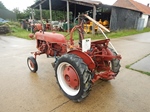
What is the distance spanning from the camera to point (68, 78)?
2.31 m

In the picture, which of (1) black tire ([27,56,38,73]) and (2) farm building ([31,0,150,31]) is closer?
(1) black tire ([27,56,38,73])

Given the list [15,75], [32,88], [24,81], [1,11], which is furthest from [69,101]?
[1,11]

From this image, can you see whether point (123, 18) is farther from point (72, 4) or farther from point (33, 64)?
point (33, 64)

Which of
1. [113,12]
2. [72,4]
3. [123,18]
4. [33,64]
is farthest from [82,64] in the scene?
[72,4]

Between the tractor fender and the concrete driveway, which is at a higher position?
the tractor fender

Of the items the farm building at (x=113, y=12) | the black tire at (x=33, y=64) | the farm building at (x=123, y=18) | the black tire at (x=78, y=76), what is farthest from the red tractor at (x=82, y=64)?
the farm building at (x=123, y=18)

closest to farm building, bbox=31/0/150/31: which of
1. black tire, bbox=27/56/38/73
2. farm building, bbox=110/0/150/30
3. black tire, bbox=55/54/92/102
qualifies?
farm building, bbox=110/0/150/30

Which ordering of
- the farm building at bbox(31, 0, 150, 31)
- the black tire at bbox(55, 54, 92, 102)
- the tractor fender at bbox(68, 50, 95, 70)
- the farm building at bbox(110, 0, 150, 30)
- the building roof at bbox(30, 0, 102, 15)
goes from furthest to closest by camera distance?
the farm building at bbox(110, 0, 150, 30) → the farm building at bbox(31, 0, 150, 31) → the building roof at bbox(30, 0, 102, 15) → the tractor fender at bbox(68, 50, 95, 70) → the black tire at bbox(55, 54, 92, 102)

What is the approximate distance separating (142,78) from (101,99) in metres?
1.40

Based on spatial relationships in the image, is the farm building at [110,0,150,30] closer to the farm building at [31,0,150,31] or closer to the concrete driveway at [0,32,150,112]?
the farm building at [31,0,150,31]

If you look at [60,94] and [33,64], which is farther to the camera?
[33,64]

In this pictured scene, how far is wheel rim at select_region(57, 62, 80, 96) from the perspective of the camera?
218 cm

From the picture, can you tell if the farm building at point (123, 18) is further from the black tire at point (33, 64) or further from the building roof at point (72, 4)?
the black tire at point (33, 64)

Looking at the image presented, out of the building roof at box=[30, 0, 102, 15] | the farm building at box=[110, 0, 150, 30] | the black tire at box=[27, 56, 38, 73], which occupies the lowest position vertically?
the black tire at box=[27, 56, 38, 73]
